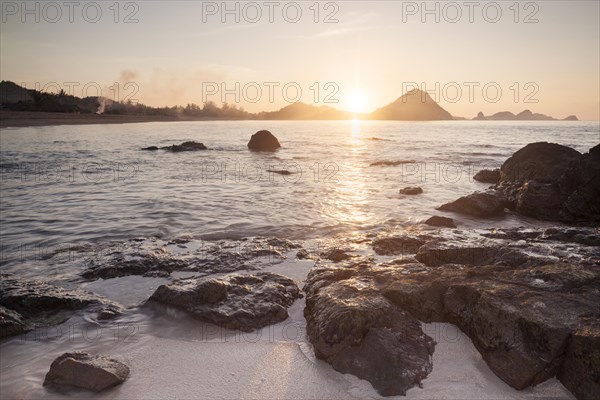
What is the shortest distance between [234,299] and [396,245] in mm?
3861

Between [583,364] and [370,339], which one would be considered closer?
[583,364]

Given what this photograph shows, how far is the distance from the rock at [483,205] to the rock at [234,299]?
24.4 ft

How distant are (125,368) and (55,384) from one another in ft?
2.22

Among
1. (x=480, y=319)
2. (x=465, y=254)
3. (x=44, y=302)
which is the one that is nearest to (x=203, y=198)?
(x=44, y=302)

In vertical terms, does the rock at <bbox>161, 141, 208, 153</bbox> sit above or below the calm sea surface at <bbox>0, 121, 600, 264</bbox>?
above

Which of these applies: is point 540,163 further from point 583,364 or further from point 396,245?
point 583,364

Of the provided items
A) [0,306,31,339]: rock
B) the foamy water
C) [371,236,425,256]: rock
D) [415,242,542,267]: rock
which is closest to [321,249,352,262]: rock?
the foamy water

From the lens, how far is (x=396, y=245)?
7.92m

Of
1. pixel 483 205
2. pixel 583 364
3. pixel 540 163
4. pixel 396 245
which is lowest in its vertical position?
pixel 583 364

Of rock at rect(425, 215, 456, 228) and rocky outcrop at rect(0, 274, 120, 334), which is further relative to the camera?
rock at rect(425, 215, 456, 228)

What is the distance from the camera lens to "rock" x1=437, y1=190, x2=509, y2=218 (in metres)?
11.1

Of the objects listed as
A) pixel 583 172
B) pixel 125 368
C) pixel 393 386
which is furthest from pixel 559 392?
pixel 583 172

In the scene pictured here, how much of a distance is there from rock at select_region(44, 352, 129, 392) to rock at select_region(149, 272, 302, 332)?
136cm

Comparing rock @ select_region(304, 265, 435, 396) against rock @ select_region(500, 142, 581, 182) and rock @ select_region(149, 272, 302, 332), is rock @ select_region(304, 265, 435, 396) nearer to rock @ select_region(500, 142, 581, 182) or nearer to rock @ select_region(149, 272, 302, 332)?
rock @ select_region(149, 272, 302, 332)
